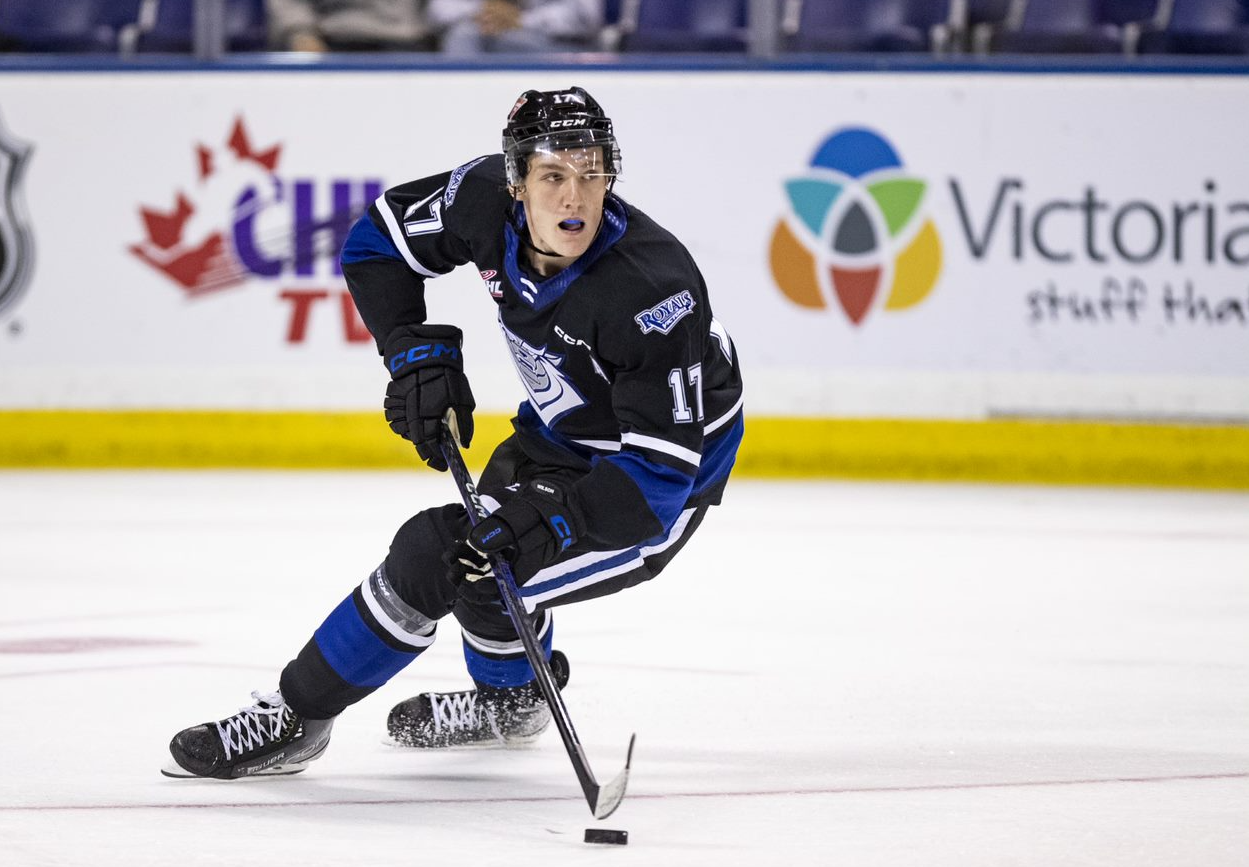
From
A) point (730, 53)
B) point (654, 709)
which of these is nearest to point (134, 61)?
point (730, 53)

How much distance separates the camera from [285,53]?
673cm

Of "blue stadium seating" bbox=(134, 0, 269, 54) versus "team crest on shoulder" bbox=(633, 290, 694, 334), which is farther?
"blue stadium seating" bbox=(134, 0, 269, 54)

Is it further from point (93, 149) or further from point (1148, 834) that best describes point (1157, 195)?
point (1148, 834)

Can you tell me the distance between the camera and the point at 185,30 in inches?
265

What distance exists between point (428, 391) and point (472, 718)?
591 millimetres

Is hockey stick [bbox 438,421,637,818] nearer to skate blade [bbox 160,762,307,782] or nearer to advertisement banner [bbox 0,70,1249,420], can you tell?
skate blade [bbox 160,762,307,782]

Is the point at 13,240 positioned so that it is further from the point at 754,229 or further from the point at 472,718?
the point at 472,718

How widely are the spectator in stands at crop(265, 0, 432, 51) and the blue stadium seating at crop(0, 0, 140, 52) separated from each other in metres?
0.58

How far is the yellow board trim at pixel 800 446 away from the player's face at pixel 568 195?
12.4 feet

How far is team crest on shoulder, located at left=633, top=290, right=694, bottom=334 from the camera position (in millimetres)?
2561

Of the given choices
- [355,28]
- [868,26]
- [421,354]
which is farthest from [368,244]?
[868,26]

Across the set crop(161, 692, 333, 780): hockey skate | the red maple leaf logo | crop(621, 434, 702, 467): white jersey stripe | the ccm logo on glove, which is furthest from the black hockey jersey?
the red maple leaf logo

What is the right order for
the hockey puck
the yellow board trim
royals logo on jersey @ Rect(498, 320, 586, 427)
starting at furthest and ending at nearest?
the yellow board trim < royals logo on jersey @ Rect(498, 320, 586, 427) < the hockey puck

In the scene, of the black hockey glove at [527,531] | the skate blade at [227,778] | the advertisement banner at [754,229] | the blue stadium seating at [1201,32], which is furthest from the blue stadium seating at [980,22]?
the skate blade at [227,778]
